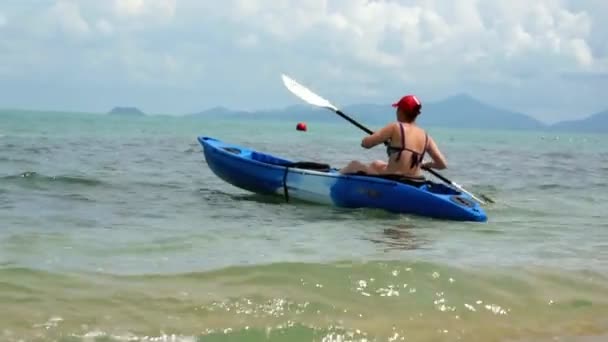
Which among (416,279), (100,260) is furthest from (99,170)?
(416,279)

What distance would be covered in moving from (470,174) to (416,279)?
15.5 meters

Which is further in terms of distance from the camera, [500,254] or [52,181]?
[52,181]

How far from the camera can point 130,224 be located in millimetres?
9141

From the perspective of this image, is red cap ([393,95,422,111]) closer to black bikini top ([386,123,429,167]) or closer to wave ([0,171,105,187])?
black bikini top ([386,123,429,167])

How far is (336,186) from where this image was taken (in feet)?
35.3

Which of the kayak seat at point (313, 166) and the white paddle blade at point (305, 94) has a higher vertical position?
the white paddle blade at point (305, 94)

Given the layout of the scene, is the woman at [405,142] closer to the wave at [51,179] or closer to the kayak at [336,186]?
the kayak at [336,186]

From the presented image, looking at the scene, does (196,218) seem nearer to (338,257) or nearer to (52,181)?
(338,257)

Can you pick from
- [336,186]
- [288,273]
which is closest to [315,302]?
[288,273]

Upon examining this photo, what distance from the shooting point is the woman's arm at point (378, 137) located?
9.44 metres

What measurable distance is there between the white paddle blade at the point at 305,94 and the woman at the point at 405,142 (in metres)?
2.64

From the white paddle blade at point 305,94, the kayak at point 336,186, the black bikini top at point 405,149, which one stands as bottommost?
the kayak at point 336,186

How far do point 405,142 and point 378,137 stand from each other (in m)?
0.46

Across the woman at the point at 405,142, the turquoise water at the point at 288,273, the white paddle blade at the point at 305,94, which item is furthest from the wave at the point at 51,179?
the woman at the point at 405,142
